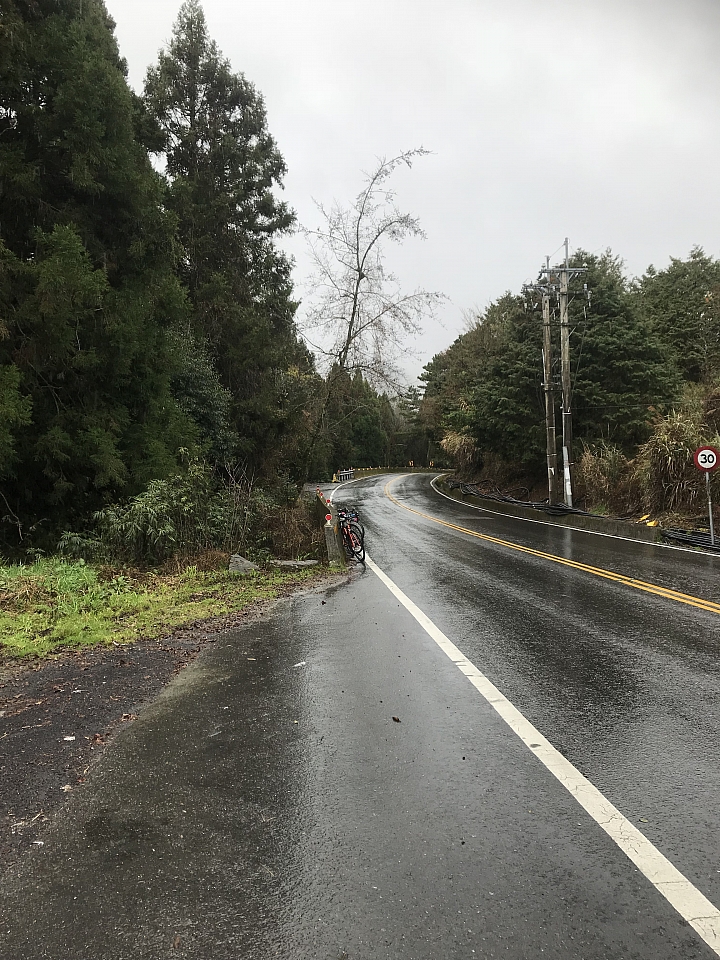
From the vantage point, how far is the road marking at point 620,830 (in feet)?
8.12

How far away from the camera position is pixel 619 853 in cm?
289

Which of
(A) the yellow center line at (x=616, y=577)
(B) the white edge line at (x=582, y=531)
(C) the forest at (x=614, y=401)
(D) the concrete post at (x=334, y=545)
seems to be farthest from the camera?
(C) the forest at (x=614, y=401)

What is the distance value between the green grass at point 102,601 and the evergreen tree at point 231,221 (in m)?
12.9

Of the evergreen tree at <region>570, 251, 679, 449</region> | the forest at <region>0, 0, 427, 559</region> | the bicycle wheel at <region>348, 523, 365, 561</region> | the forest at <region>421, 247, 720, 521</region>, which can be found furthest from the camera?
the evergreen tree at <region>570, 251, 679, 449</region>

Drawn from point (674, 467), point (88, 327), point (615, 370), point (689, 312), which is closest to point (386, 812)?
point (88, 327)

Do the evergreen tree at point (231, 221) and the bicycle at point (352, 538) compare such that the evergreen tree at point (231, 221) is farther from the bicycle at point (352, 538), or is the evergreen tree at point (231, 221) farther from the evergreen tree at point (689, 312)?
the evergreen tree at point (689, 312)

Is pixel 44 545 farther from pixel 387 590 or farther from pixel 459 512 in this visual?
pixel 459 512

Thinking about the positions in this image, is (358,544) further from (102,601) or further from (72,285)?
(72,285)

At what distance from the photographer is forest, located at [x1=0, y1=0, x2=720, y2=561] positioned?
11.9m

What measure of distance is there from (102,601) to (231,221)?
73.0 feet

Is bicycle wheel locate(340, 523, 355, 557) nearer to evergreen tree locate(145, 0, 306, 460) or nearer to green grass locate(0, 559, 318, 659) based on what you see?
green grass locate(0, 559, 318, 659)

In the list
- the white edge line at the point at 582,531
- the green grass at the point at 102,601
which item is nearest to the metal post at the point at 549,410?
the white edge line at the point at 582,531

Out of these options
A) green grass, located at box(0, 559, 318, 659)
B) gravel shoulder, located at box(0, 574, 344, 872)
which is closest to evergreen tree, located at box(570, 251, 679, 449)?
green grass, located at box(0, 559, 318, 659)

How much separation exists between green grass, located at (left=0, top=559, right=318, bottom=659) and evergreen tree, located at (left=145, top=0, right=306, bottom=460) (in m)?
12.9
